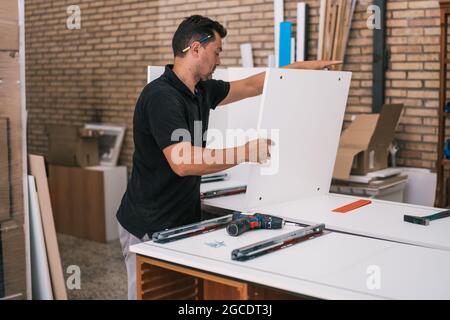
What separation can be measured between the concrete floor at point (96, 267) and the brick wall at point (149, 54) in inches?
45.3

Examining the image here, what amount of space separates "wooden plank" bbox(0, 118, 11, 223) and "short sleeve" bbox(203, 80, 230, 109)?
44.2 inches

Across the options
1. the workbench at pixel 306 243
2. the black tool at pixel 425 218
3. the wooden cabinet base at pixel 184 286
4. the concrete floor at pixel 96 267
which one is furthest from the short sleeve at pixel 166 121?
the concrete floor at pixel 96 267

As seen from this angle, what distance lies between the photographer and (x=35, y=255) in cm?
330

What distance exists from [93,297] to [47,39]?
4.08 metres

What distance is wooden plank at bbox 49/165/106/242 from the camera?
567 cm

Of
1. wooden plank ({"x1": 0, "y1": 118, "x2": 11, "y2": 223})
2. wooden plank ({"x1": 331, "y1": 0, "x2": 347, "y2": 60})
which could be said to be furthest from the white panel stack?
wooden plank ({"x1": 0, "y1": 118, "x2": 11, "y2": 223})

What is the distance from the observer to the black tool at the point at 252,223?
219 centimetres

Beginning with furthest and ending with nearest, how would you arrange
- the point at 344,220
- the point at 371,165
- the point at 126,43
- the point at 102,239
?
1. the point at 126,43
2. the point at 102,239
3. the point at 371,165
4. the point at 344,220

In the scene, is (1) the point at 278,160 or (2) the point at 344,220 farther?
(1) the point at 278,160

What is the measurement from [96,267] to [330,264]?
336 centimetres

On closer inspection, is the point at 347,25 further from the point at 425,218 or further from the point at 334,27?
the point at 425,218

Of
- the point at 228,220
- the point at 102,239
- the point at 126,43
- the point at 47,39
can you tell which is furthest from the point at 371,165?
the point at 47,39

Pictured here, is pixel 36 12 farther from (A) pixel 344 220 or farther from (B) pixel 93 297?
(A) pixel 344 220

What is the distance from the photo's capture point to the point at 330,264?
1864 mm
